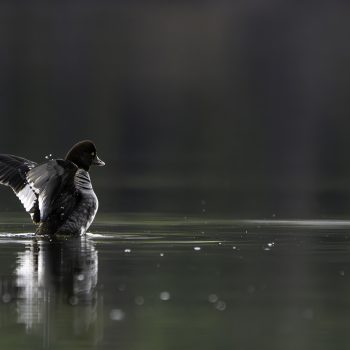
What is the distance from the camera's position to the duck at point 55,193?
58.1 feet

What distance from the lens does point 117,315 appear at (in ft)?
41.0

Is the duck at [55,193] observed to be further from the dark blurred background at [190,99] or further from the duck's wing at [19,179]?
the dark blurred background at [190,99]

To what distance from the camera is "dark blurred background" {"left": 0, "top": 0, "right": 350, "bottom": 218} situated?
26125 mm

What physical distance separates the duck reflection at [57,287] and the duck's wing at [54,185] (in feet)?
2.42

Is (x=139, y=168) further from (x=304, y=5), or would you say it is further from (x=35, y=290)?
(x=304, y=5)

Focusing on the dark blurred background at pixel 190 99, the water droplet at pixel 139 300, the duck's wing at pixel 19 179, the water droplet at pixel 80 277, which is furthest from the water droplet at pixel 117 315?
the dark blurred background at pixel 190 99

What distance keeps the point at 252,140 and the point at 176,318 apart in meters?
28.9

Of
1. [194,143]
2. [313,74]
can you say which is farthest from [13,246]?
[313,74]

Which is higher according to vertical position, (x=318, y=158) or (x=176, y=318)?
(x=318, y=158)

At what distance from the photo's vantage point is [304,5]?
8525 cm

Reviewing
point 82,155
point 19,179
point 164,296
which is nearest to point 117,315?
point 164,296

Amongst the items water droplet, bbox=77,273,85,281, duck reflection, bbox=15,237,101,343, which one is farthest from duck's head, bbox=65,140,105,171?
water droplet, bbox=77,273,85,281

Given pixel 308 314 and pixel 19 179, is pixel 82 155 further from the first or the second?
pixel 308 314

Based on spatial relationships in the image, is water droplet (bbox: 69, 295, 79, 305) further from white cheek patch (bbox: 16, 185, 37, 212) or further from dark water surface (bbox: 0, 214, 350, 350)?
white cheek patch (bbox: 16, 185, 37, 212)
